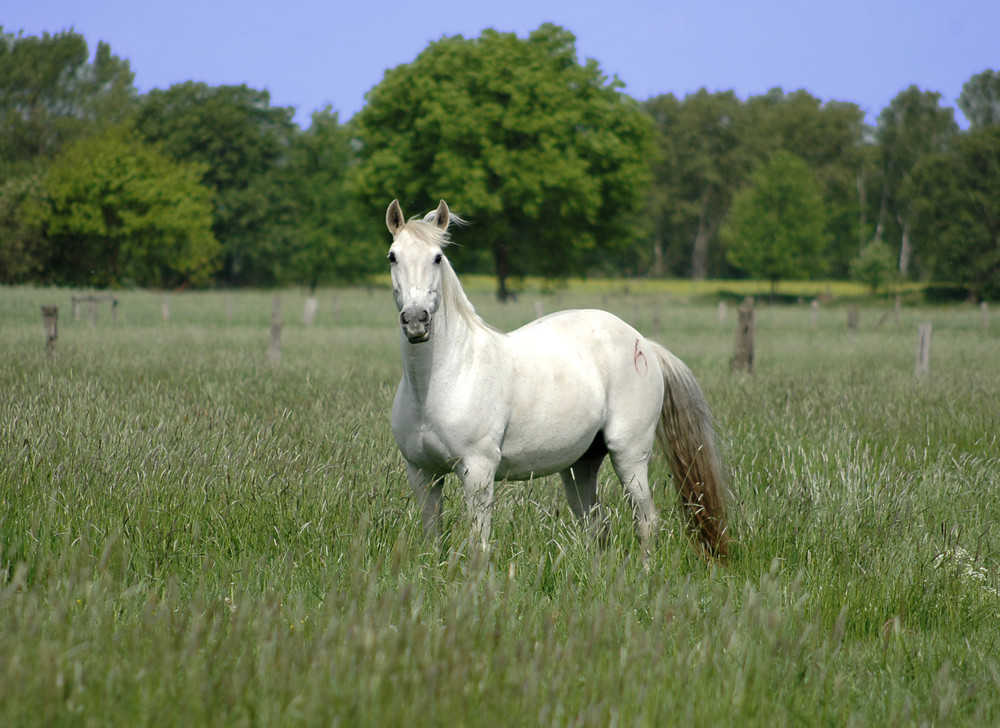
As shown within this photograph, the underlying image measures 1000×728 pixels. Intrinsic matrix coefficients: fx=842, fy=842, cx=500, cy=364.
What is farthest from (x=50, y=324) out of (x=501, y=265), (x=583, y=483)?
(x=501, y=265)

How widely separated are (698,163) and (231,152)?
1448 inches

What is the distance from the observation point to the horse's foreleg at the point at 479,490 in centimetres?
375

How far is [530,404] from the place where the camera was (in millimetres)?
4156

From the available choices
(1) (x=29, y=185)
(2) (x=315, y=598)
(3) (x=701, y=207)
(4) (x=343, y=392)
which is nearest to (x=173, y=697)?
(2) (x=315, y=598)

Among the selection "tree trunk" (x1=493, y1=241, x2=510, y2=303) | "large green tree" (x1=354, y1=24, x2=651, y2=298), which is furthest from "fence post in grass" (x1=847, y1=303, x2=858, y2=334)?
"tree trunk" (x1=493, y1=241, x2=510, y2=303)

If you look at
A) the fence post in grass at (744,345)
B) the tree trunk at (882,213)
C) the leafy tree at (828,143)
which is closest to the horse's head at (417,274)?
the fence post in grass at (744,345)

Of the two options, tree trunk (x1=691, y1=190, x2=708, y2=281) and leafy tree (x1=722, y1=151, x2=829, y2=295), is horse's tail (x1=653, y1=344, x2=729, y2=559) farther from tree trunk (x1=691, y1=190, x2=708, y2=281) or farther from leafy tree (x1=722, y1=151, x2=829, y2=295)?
tree trunk (x1=691, y1=190, x2=708, y2=281)

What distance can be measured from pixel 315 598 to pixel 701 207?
7087cm

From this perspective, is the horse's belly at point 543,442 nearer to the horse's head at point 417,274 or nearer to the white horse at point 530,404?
the white horse at point 530,404

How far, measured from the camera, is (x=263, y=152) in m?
61.7

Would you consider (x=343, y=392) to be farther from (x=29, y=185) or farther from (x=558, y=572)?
(x=29, y=185)

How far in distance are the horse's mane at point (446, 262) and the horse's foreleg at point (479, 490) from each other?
0.71 meters

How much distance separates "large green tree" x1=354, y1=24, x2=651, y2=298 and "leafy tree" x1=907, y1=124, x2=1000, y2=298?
20.0 metres

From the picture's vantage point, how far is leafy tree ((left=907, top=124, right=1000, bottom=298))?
159ft
